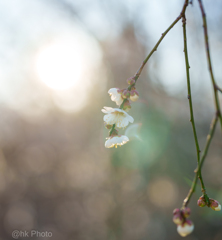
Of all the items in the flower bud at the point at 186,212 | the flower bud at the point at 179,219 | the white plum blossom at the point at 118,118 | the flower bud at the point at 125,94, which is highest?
the flower bud at the point at 125,94

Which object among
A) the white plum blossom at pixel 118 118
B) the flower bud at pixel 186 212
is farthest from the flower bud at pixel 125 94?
the flower bud at pixel 186 212

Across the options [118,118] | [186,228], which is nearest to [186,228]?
[186,228]

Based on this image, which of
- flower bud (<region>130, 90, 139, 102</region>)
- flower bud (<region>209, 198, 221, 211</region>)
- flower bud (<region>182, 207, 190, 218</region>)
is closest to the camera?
flower bud (<region>182, 207, 190, 218</region>)

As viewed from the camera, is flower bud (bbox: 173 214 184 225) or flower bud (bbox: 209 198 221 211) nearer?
flower bud (bbox: 173 214 184 225)

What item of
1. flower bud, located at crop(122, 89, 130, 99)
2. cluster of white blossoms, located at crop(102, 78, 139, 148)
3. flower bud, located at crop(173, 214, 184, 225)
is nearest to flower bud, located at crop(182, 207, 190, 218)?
flower bud, located at crop(173, 214, 184, 225)

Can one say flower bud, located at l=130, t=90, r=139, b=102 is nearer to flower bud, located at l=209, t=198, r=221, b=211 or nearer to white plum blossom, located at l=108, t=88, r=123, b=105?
white plum blossom, located at l=108, t=88, r=123, b=105

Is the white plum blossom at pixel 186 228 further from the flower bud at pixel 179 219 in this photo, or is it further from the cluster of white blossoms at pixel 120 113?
the cluster of white blossoms at pixel 120 113

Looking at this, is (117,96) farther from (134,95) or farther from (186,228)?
(186,228)

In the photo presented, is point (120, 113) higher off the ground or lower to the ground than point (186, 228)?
higher
